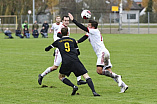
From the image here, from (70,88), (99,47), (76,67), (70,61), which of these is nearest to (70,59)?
(70,61)

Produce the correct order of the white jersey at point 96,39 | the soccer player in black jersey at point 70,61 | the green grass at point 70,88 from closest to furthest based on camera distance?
the green grass at point 70,88, the soccer player in black jersey at point 70,61, the white jersey at point 96,39

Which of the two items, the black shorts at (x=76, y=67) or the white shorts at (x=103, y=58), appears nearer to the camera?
the black shorts at (x=76, y=67)

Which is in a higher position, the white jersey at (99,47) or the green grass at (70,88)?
the white jersey at (99,47)

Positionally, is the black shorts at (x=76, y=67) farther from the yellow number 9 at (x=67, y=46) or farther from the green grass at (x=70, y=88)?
the green grass at (x=70, y=88)

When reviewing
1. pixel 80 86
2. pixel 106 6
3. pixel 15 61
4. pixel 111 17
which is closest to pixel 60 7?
pixel 106 6

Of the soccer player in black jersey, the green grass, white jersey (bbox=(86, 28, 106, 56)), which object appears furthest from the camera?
white jersey (bbox=(86, 28, 106, 56))

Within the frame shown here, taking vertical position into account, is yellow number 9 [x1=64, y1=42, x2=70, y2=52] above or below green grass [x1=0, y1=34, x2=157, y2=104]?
above

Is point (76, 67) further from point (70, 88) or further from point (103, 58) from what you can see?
point (70, 88)

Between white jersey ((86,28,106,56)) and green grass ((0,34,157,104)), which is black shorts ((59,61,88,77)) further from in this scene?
white jersey ((86,28,106,56))

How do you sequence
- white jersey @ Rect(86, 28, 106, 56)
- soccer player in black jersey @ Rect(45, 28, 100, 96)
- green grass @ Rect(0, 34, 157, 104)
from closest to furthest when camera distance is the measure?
green grass @ Rect(0, 34, 157, 104) < soccer player in black jersey @ Rect(45, 28, 100, 96) < white jersey @ Rect(86, 28, 106, 56)

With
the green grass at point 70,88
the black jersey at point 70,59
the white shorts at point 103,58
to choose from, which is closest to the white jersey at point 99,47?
the white shorts at point 103,58

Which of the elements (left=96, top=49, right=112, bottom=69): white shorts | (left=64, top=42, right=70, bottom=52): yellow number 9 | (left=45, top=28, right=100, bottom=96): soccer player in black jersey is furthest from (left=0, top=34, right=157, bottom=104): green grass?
(left=64, top=42, right=70, bottom=52): yellow number 9

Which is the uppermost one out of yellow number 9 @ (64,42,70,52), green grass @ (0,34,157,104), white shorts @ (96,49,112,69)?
yellow number 9 @ (64,42,70,52)

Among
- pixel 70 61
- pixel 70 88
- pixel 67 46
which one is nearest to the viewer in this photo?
pixel 70 61
